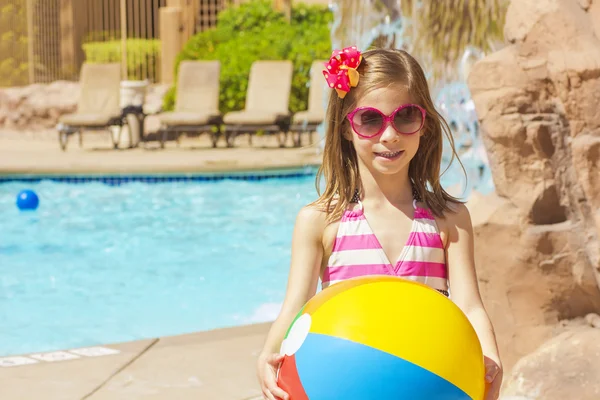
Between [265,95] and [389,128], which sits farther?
[265,95]

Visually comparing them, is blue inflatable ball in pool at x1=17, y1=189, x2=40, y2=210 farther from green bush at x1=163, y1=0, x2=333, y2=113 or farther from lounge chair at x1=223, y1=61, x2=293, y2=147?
green bush at x1=163, y1=0, x2=333, y2=113

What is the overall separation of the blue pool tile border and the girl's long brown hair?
32.8ft

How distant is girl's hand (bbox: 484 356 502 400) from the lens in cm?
210

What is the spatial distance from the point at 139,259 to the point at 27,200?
117 inches

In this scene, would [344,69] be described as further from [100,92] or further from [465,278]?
[100,92]

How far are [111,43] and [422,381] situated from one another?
66.5ft

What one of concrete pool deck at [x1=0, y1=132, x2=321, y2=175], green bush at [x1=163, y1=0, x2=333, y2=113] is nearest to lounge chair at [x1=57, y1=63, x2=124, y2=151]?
concrete pool deck at [x1=0, y1=132, x2=321, y2=175]

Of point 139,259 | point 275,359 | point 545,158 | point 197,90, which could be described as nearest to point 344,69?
point 275,359

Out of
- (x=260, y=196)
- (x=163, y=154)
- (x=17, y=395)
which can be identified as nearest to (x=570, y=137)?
(x=17, y=395)

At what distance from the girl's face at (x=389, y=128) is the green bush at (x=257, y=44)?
48.0 ft

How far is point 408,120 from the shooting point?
2250 millimetres

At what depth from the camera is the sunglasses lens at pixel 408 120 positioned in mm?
2242

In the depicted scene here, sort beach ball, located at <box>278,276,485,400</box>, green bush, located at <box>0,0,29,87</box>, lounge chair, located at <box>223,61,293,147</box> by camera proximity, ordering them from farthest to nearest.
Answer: green bush, located at <box>0,0,29,87</box>, lounge chair, located at <box>223,61,293,147</box>, beach ball, located at <box>278,276,485,400</box>

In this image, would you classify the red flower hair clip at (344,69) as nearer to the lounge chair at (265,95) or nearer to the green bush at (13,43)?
the lounge chair at (265,95)
